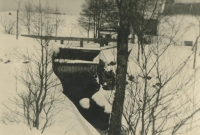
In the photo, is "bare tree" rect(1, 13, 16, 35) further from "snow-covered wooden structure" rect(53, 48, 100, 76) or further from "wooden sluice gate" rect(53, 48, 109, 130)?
"wooden sluice gate" rect(53, 48, 109, 130)

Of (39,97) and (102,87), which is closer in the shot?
(39,97)

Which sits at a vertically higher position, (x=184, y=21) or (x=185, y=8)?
(x=185, y=8)

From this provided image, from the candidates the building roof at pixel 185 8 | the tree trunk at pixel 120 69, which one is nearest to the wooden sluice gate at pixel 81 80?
the tree trunk at pixel 120 69

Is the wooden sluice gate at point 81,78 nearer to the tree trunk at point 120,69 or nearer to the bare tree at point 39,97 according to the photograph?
the bare tree at point 39,97

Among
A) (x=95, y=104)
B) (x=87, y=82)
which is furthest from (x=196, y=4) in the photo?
(x=95, y=104)

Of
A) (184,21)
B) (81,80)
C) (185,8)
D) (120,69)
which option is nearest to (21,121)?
(120,69)

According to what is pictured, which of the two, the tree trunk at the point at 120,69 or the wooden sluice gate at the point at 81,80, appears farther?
the wooden sluice gate at the point at 81,80

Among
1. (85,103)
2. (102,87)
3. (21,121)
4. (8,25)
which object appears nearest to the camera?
(21,121)

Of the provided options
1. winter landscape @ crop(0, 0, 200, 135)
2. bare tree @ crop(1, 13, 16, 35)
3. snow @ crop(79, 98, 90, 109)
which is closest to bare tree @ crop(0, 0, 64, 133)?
winter landscape @ crop(0, 0, 200, 135)

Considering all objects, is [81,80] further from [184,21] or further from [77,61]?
[184,21]
